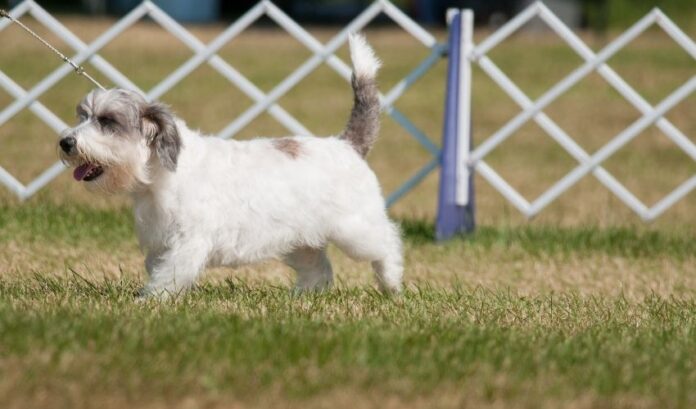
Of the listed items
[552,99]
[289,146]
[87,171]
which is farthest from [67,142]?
[552,99]

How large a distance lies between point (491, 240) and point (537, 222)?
1.42 meters

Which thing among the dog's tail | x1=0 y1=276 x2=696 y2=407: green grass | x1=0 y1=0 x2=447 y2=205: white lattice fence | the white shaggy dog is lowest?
x1=0 y1=276 x2=696 y2=407: green grass

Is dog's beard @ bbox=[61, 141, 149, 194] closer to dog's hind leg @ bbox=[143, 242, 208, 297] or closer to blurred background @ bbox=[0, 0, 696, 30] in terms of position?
dog's hind leg @ bbox=[143, 242, 208, 297]

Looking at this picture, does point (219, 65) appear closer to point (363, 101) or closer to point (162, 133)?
point (363, 101)

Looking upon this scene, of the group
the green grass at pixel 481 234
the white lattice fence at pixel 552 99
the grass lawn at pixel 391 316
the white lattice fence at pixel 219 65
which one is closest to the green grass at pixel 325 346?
the grass lawn at pixel 391 316

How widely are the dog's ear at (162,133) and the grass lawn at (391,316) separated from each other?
1.86 ft

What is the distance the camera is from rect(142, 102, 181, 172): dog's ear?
17.1 ft

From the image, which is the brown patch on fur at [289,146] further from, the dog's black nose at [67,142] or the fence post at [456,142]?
the fence post at [456,142]

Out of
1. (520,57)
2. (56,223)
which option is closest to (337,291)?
(56,223)

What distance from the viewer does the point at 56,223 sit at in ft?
24.9

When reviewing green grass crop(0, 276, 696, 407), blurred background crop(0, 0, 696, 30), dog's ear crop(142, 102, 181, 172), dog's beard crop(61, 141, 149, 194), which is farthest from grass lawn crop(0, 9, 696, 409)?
blurred background crop(0, 0, 696, 30)

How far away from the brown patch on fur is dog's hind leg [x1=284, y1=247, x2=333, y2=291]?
0.55 metres

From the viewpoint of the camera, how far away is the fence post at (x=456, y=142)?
782 centimetres

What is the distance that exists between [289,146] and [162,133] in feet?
2.19
